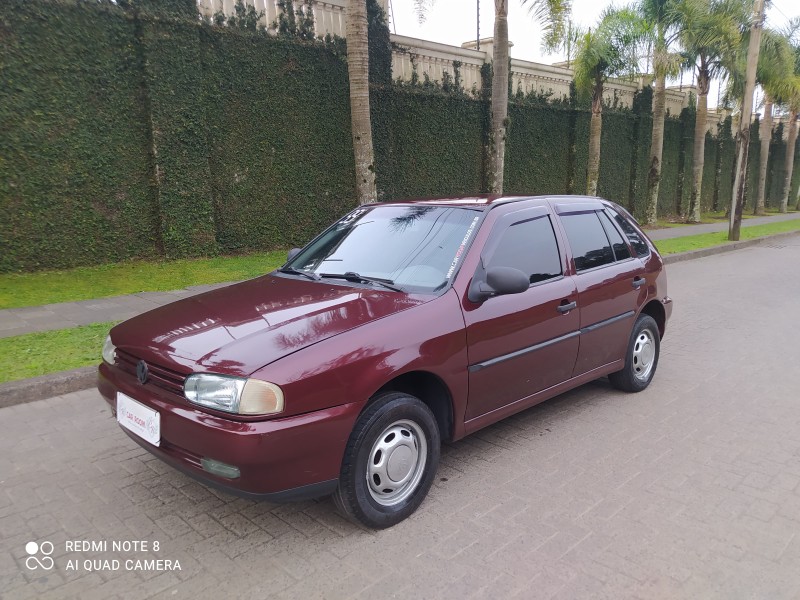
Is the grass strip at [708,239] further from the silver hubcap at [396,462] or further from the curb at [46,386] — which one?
the curb at [46,386]

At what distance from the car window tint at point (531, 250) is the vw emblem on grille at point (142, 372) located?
2120 mm

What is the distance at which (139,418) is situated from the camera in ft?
10.1

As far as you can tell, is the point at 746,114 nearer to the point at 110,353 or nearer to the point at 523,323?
the point at 523,323

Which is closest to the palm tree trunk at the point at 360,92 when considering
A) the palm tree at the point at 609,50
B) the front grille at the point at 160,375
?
the front grille at the point at 160,375

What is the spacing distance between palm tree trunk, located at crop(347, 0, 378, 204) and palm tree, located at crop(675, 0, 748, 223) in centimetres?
1392

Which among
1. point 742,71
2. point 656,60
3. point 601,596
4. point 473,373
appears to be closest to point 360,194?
point 473,373

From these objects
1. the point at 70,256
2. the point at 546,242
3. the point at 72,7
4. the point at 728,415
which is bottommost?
the point at 728,415

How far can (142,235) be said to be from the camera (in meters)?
10.2

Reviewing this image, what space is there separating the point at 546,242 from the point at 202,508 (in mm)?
2870

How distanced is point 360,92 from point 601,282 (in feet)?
22.5

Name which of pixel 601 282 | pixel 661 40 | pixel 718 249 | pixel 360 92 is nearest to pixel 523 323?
pixel 601 282

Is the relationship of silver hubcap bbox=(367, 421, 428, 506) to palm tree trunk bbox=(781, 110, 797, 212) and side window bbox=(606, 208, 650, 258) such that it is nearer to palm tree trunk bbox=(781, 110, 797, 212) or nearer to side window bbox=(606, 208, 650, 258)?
side window bbox=(606, 208, 650, 258)

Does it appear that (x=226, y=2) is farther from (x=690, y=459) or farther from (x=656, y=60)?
(x=656, y=60)

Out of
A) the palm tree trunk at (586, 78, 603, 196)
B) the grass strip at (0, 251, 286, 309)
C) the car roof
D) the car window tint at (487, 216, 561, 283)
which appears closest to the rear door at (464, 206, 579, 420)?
→ the car window tint at (487, 216, 561, 283)
